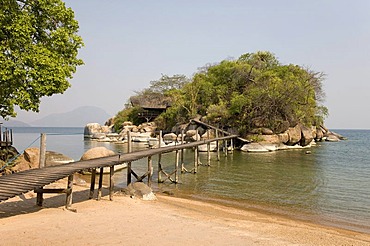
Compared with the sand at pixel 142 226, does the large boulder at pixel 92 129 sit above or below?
above

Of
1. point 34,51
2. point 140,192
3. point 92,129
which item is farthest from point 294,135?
point 92,129

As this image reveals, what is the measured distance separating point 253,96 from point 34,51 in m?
30.9

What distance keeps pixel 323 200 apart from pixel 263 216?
4.53 metres

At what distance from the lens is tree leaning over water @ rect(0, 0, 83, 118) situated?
1305 cm

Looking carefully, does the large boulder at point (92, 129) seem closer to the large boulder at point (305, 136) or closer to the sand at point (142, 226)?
the large boulder at point (305, 136)

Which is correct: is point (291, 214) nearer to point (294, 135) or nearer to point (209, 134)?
point (209, 134)

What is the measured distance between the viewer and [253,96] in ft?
133

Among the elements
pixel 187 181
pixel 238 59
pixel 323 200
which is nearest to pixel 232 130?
pixel 238 59

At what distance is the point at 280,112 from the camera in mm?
40344

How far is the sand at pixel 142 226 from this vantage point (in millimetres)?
7016

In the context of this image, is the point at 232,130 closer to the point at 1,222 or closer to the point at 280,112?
the point at 280,112

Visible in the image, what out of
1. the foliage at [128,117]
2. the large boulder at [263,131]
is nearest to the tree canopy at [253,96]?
the large boulder at [263,131]

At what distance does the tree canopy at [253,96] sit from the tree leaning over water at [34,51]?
28428mm

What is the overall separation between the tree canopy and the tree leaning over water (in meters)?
28.4
